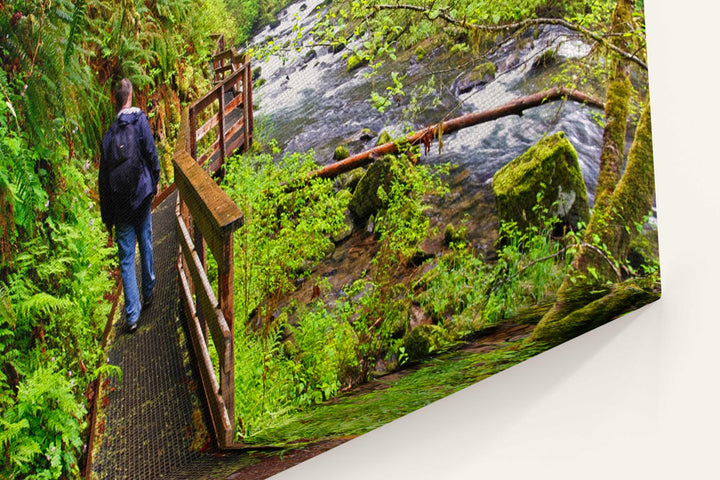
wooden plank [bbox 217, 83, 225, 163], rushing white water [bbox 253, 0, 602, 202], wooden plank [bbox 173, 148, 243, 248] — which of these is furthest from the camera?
rushing white water [bbox 253, 0, 602, 202]

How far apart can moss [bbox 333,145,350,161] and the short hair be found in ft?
3.11

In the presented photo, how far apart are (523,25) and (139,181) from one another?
Result: 2128 millimetres

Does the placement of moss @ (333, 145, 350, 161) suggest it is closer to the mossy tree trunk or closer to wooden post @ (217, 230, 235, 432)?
wooden post @ (217, 230, 235, 432)

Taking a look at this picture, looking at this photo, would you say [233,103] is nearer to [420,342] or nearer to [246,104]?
[246,104]

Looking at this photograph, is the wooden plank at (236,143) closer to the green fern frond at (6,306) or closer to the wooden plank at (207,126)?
the wooden plank at (207,126)

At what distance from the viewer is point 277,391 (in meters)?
2.79

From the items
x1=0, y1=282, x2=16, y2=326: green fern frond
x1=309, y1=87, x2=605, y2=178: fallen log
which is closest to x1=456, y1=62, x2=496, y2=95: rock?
x1=309, y1=87, x2=605, y2=178: fallen log

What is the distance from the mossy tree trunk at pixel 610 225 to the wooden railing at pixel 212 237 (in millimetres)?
1731

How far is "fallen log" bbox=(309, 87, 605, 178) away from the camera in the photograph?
296cm

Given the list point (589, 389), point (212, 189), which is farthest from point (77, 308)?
point (589, 389)

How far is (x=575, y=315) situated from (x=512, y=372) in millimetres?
458

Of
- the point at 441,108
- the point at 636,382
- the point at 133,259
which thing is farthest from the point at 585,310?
the point at 133,259

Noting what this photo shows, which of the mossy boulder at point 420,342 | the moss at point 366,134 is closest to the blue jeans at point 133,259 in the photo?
the moss at point 366,134

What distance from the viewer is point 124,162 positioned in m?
2.25
